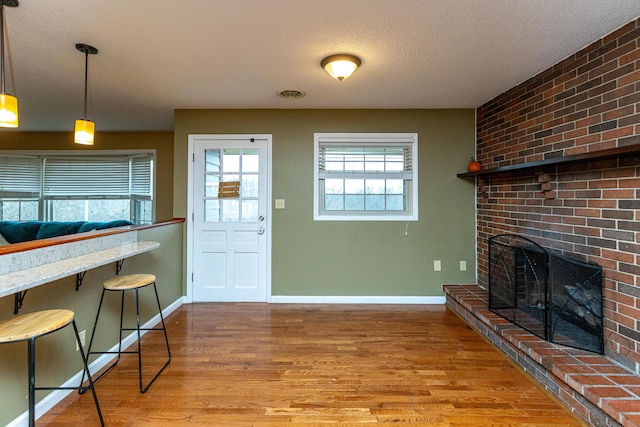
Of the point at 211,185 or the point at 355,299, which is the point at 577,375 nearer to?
the point at 355,299

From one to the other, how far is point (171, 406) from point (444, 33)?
2.92m

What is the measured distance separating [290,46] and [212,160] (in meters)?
1.88

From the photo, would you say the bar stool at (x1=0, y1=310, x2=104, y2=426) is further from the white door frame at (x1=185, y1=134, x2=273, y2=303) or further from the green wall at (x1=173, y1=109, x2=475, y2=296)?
the green wall at (x1=173, y1=109, x2=475, y2=296)

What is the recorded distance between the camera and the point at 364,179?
363 cm

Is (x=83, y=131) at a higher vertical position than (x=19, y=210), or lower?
higher

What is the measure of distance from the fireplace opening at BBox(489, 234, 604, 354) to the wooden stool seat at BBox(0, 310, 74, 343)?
2.98m

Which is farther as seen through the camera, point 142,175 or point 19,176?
point 142,175

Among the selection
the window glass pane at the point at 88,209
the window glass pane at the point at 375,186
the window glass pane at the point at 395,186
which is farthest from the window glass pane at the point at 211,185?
the window glass pane at the point at 88,209

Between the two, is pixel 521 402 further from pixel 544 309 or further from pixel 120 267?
pixel 120 267

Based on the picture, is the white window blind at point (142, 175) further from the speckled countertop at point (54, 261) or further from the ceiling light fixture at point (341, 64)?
the ceiling light fixture at point (341, 64)

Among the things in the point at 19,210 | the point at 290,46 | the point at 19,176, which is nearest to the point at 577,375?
the point at 290,46

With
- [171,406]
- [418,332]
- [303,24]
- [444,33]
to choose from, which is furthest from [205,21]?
[418,332]

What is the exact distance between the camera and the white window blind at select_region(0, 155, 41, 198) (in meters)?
4.72

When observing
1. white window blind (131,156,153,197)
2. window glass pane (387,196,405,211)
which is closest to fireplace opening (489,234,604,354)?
window glass pane (387,196,405,211)
